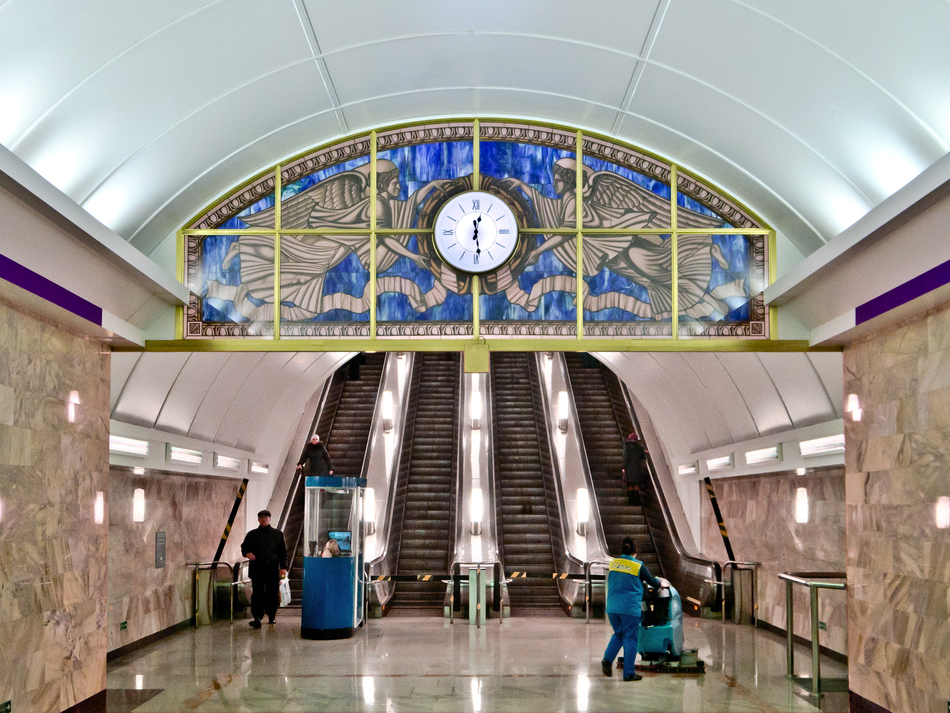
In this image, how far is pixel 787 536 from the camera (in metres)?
11.6

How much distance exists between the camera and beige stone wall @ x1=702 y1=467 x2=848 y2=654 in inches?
402

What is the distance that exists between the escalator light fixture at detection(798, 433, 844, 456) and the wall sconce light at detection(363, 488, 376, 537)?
17.6 ft

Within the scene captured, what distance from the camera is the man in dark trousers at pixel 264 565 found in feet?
40.7

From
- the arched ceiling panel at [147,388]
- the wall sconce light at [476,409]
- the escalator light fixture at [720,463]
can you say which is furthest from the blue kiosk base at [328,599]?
the wall sconce light at [476,409]

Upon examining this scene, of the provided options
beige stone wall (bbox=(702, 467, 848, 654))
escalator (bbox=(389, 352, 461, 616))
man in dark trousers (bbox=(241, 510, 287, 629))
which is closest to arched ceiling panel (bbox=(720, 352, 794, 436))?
beige stone wall (bbox=(702, 467, 848, 654))

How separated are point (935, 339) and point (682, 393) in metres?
7.91

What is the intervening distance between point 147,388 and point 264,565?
130 inches

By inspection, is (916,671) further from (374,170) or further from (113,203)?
(113,203)

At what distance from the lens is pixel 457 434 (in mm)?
20000

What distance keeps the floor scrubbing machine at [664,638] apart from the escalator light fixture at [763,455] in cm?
272

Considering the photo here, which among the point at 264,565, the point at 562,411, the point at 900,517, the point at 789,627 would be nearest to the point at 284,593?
the point at 264,565

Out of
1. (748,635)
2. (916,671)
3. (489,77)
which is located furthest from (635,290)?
(748,635)

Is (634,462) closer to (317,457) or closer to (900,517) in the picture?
(317,457)

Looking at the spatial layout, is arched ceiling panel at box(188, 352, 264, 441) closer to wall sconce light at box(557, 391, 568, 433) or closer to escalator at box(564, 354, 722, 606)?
escalator at box(564, 354, 722, 606)
